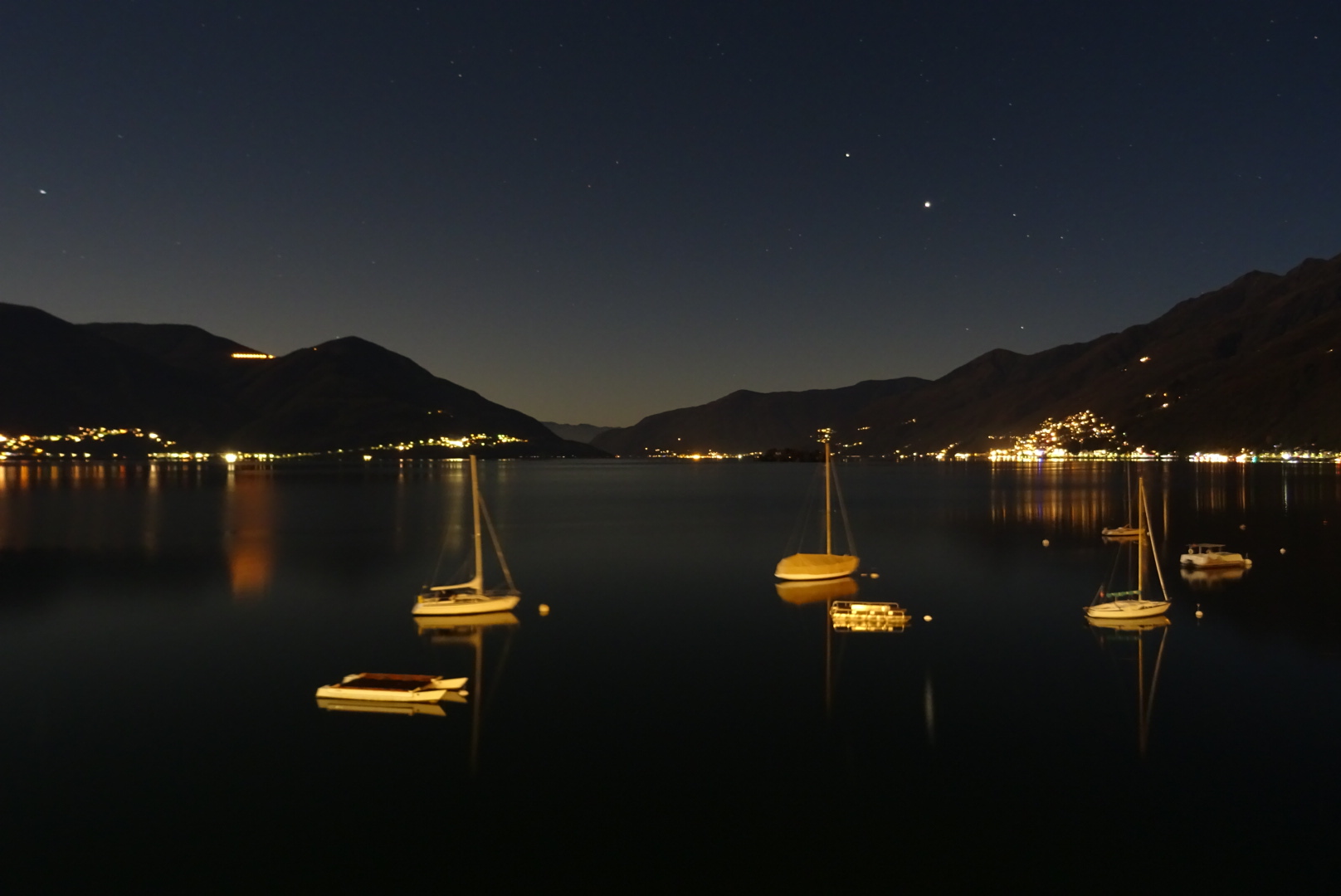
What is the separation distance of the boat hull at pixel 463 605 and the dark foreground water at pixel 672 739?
215 centimetres

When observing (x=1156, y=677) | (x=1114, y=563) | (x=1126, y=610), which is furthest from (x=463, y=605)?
(x=1114, y=563)

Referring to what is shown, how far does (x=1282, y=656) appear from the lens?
35.6 meters

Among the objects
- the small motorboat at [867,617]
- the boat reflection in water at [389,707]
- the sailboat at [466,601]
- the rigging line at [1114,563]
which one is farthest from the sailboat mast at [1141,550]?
the boat reflection in water at [389,707]

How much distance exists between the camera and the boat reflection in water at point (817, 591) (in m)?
49.8

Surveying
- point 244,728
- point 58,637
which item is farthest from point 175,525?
point 244,728

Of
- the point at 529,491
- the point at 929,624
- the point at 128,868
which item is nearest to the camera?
the point at 128,868

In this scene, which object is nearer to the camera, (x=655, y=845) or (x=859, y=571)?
(x=655, y=845)

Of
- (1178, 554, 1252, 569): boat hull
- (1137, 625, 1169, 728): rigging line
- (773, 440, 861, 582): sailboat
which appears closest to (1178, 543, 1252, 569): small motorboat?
(1178, 554, 1252, 569): boat hull

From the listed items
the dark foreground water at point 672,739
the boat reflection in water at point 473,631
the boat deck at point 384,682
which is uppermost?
the boat deck at point 384,682

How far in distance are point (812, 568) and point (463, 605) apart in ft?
71.3

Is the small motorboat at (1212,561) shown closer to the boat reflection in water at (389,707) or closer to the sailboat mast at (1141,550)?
the sailboat mast at (1141,550)

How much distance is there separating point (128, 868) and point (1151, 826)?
2144cm

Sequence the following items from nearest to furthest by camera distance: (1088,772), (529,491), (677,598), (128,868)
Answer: (128,868) → (1088,772) → (677,598) → (529,491)

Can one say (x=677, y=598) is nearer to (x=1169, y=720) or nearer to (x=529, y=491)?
(x=1169, y=720)
